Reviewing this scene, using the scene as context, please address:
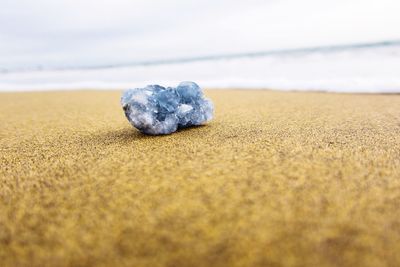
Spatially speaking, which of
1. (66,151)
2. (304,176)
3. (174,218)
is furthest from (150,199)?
(66,151)

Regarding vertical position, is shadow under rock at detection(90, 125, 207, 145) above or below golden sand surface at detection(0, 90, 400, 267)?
above

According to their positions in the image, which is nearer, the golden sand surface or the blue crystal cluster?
the golden sand surface

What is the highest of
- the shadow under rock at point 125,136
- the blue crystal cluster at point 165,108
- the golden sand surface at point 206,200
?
the blue crystal cluster at point 165,108

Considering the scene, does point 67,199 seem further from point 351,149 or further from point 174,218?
point 351,149

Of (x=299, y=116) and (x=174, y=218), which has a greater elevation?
(x=299, y=116)

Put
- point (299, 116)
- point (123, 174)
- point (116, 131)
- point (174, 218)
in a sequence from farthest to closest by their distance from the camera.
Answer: point (299, 116) < point (116, 131) < point (123, 174) < point (174, 218)

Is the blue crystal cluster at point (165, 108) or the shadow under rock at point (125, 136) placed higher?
the blue crystal cluster at point (165, 108)
